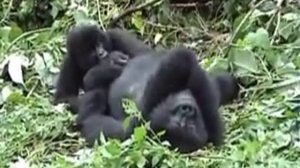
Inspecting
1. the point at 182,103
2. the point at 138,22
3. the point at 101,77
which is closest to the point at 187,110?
the point at 182,103

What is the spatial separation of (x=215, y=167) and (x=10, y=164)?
61 centimetres

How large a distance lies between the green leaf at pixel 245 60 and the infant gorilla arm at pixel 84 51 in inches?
11.6

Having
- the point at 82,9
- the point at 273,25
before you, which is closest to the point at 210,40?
the point at 273,25

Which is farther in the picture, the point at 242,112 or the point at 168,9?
the point at 168,9

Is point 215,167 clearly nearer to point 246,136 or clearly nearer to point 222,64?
point 246,136

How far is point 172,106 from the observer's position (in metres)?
3.12

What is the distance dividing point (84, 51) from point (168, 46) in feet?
2.46

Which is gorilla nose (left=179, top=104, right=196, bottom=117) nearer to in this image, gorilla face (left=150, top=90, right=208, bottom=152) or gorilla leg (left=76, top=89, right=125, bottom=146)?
gorilla face (left=150, top=90, right=208, bottom=152)

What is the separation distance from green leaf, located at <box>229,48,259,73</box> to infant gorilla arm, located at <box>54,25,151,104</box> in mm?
295

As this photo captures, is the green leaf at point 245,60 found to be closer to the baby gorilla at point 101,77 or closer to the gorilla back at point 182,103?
the baby gorilla at point 101,77

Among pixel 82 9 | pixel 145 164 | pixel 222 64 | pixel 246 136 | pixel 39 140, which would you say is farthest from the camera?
pixel 82 9

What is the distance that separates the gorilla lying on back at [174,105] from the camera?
10.2 ft

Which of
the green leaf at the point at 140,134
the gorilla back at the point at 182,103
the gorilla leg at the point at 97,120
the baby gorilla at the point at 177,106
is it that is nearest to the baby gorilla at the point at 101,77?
the gorilla leg at the point at 97,120

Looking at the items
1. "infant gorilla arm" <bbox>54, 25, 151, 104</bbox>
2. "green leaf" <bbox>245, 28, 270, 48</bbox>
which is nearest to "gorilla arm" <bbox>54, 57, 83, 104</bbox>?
"infant gorilla arm" <bbox>54, 25, 151, 104</bbox>
